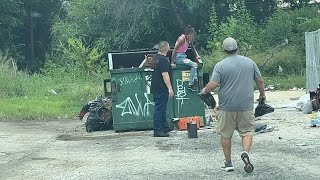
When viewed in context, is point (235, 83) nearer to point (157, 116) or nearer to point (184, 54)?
point (157, 116)

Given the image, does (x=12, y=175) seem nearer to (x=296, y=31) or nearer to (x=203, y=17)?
(x=296, y=31)

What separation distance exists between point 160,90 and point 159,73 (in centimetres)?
31

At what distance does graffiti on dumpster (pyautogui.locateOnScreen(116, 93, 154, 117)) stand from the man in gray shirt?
473 cm

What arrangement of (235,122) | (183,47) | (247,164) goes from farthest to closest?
(183,47) → (235,122) → (247,164)

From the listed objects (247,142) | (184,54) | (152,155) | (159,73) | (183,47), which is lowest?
(152,155)

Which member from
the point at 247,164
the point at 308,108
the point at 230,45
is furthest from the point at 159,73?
the point at 247,164

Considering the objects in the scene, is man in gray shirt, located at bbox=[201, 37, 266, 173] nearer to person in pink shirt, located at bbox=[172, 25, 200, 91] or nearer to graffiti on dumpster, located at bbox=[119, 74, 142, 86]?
person in pink shirt, located at bbox=[172, 25, 200, 91]

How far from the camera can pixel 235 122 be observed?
8.02 meters

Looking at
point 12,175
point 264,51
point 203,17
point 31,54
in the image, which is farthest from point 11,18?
point 12,175

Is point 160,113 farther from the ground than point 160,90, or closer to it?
closer to it

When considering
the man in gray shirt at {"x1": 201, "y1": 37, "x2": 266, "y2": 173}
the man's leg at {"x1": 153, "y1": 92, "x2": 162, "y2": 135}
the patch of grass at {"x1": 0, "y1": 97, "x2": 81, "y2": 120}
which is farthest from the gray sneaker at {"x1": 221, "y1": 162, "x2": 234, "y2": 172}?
the patch of grass at {"x1": 0, "y1": 97, "x2": 81, "y2": 120}

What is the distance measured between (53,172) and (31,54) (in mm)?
40257

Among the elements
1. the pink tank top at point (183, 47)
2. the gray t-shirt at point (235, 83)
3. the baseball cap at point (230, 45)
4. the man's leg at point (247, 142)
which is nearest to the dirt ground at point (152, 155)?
the man's leg at point (247, 142)

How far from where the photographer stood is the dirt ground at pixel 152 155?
26.2ft
